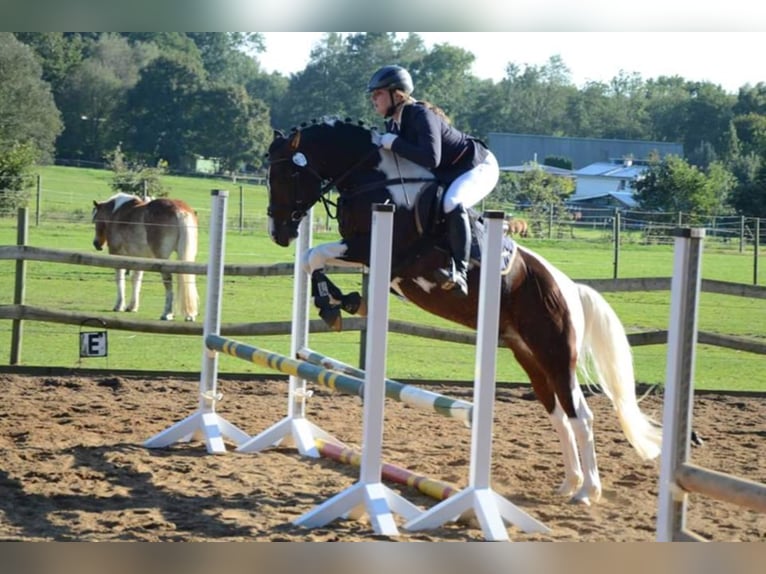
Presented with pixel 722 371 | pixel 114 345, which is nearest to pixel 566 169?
pixel 722 371

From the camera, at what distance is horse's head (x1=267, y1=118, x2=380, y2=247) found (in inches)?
166

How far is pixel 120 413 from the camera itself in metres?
5.29

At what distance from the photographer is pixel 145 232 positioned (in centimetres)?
923

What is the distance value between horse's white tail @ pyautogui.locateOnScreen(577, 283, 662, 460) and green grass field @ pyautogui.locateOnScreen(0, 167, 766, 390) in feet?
11.1

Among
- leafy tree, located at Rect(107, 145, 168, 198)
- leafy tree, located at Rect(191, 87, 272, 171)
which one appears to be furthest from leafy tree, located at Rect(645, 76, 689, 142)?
leafy tree, located at Rect(107, 145, 168, 198)

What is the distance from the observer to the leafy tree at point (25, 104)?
1539 centimetres

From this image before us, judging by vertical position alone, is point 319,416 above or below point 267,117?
below

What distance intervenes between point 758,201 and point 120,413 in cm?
1480

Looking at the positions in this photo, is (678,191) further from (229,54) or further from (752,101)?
(229,54)

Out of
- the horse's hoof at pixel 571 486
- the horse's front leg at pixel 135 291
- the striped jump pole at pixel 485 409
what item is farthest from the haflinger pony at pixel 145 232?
the striped jump pole at pixel 485 409

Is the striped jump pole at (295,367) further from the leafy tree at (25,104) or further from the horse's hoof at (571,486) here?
the leafy tree at (25,104)

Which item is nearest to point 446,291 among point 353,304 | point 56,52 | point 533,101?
point 353,304

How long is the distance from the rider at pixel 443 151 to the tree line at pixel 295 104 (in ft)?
37.0

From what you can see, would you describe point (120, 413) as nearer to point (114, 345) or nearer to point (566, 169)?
point (114, 345)
